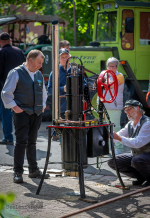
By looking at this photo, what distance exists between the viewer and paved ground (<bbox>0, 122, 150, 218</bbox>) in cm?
392

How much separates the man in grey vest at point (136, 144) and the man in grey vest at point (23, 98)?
48.4 inches

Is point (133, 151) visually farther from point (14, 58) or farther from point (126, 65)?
point (126, 65)

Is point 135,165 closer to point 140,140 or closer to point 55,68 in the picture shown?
point 140,140

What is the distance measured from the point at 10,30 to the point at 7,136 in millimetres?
8201

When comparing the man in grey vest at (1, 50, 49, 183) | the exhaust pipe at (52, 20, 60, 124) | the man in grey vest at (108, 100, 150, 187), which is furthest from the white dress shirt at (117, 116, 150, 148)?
the man in grey vest at (1, 50, 49, 183)

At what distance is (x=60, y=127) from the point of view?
4426 mm

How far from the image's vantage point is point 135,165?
485 cm

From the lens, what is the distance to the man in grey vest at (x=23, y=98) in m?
5.08

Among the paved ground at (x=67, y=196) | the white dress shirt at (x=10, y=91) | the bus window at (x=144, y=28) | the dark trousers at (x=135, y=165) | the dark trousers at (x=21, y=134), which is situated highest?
the bus window at (x=144, y=28)

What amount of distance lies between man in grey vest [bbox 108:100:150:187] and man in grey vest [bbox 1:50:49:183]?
4.03ft

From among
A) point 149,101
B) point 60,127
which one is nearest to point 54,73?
point 60,127

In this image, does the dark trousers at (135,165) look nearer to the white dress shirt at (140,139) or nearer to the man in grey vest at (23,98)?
the white dress shirt at (140,139)

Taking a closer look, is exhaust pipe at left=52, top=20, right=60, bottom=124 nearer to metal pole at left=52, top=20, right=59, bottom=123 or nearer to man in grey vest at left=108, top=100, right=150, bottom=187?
metal pole at left=52, top=20, right=59, bottom=123

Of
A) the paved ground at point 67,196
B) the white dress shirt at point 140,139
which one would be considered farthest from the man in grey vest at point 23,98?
the white dress shirt at point 140,139
